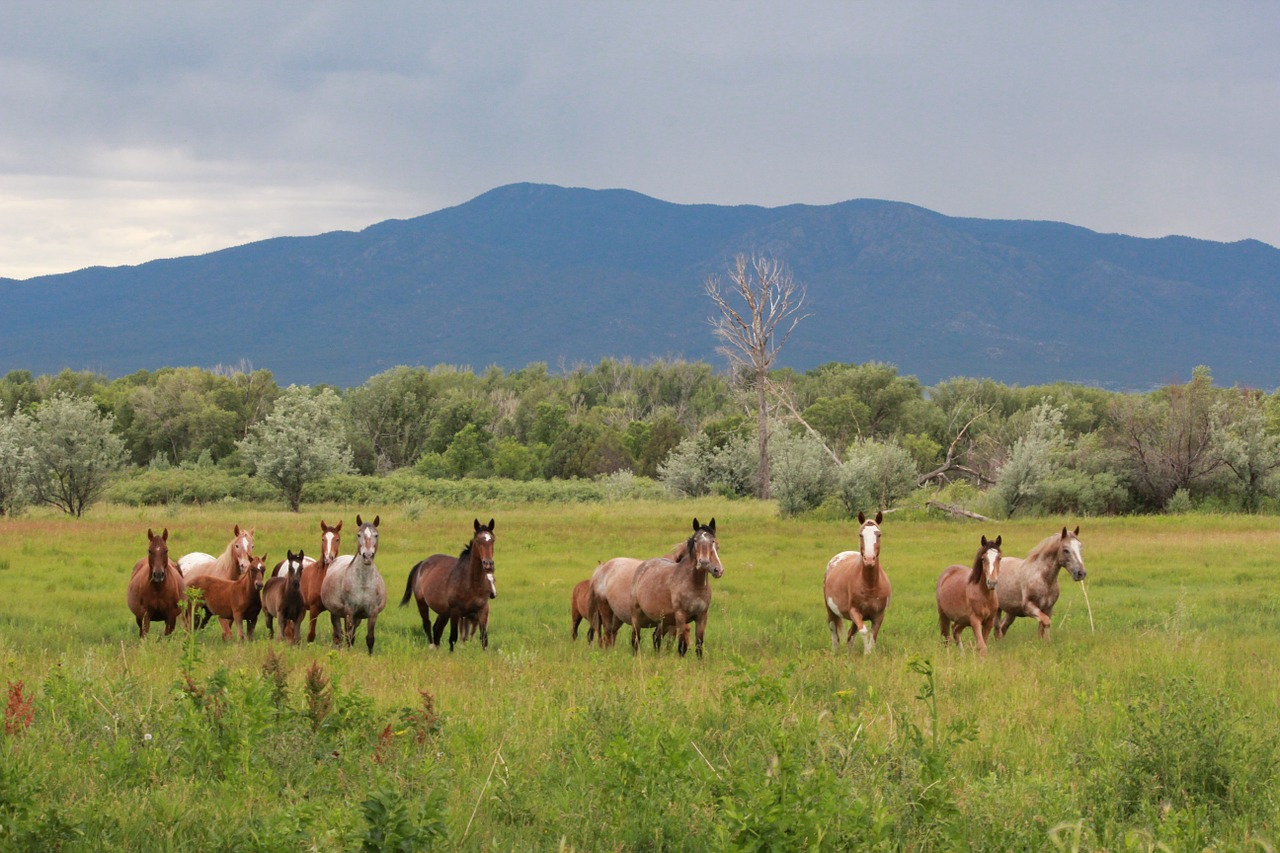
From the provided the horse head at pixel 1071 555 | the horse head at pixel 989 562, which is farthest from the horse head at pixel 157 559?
the horse head at pixel 1071 555

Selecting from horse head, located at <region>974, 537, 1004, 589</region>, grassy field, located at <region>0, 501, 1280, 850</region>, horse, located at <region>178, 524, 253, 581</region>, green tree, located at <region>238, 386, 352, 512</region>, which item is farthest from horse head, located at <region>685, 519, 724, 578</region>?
green tree, located at <region>238, 386, 352, 512</region>

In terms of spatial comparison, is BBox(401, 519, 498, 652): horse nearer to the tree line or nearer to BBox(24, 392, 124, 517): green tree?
the tree line

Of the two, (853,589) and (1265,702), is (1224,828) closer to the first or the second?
(1265,702)

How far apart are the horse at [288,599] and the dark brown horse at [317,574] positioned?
0.67 ft

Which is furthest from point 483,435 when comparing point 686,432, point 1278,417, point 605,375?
point 605,375

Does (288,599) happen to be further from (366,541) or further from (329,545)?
(366,541)

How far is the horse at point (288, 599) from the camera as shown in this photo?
601 inches

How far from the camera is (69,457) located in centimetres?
4241

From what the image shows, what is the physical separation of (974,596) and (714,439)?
4977 centimetres

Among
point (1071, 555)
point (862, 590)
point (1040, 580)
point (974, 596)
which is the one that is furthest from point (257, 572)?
point (1071, 555)

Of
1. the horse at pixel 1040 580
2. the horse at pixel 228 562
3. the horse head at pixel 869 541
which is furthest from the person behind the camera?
the horse at pixel 228 562

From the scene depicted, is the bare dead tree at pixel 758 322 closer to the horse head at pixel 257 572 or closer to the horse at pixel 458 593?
the horse at pixel 458 593

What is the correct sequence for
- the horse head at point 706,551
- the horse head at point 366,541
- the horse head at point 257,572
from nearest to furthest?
the horse head at point 706,551 → the horse head at point 366,541 → the horse head at point 257,572

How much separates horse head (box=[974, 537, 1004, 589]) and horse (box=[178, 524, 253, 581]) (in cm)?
1056
